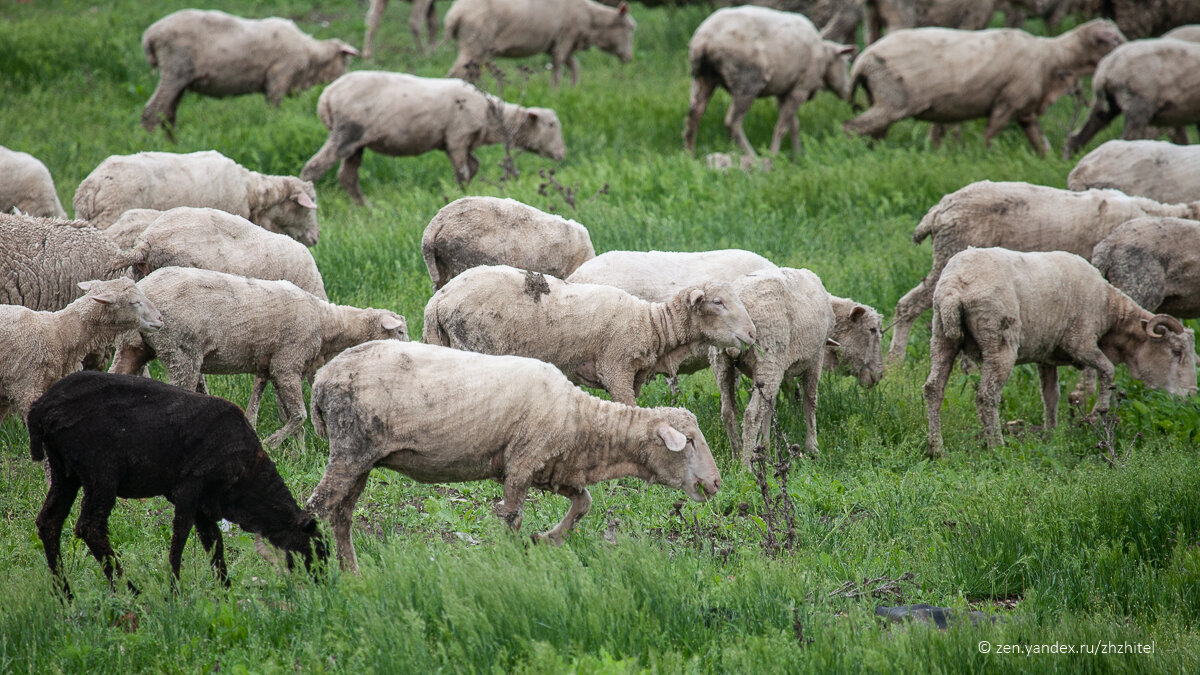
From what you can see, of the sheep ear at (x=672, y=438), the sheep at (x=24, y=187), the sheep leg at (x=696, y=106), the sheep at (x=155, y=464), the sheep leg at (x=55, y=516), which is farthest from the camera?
the sheep leg at (x=696, y=106)

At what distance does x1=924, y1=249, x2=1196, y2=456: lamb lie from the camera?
848cm

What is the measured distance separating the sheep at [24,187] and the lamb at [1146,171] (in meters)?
10.5

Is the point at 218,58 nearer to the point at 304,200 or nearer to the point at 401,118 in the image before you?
the point at 401,118

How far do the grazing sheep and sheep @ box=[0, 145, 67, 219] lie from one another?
2.79 m

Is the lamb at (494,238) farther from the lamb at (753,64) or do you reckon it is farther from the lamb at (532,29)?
the lamb at (532,29)

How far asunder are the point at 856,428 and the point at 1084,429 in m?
2.04

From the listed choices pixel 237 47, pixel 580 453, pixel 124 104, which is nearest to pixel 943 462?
pixel 580 453

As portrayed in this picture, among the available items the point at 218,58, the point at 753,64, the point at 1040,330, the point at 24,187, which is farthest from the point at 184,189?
the point at 753,64

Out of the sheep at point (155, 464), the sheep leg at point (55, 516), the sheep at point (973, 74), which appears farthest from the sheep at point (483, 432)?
the sheep at point (973, 74)

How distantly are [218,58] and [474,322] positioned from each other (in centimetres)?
1103

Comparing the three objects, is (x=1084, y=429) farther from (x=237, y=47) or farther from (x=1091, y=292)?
(x=237, y=47)

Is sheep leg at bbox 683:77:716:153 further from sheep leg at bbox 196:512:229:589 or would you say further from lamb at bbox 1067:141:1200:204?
sheep leg at bbox 196:512:229:589

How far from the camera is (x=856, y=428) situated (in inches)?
344

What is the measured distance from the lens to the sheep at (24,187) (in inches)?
419
